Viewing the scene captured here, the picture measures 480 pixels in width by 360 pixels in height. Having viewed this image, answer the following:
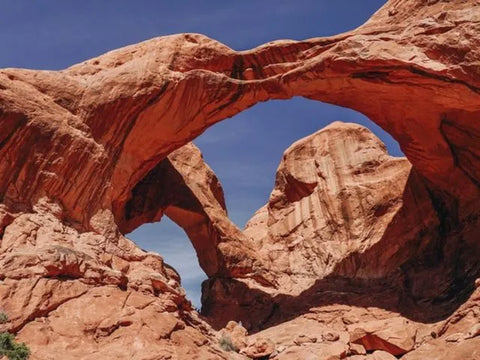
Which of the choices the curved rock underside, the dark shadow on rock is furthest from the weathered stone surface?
the dark shadow on rock

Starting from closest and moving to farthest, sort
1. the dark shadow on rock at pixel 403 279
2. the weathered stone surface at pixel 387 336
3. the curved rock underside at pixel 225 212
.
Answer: the curved rock underside at pixel 225 212 → the weathered stone surface at pixel 387 336 → the dark shadow on rock at pixel 403 279

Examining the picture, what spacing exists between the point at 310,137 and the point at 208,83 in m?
11.8

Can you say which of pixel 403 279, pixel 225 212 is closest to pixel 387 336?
pixel 403 279

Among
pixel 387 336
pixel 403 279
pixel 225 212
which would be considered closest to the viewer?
pixel 387 336

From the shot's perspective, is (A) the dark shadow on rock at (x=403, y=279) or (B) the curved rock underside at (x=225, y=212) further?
(A) the dark shadow on rock at (x=403, y=279)

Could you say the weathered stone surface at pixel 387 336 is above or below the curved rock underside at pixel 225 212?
below

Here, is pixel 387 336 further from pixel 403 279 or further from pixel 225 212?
pixel 225 212

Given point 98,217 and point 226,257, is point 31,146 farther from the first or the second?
point 226,257

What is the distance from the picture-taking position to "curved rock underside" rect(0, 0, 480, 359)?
17531 mm

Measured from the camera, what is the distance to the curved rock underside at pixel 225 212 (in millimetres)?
17531

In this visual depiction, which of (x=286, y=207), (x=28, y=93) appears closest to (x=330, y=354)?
(x=28, y=93)

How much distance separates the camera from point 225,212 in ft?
107

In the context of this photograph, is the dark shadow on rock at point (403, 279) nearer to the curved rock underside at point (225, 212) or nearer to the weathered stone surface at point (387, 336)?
the curved rock underside at point (225, 212)

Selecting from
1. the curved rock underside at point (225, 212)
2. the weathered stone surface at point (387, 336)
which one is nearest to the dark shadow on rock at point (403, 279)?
the curved rock underside at point (225, 212)
